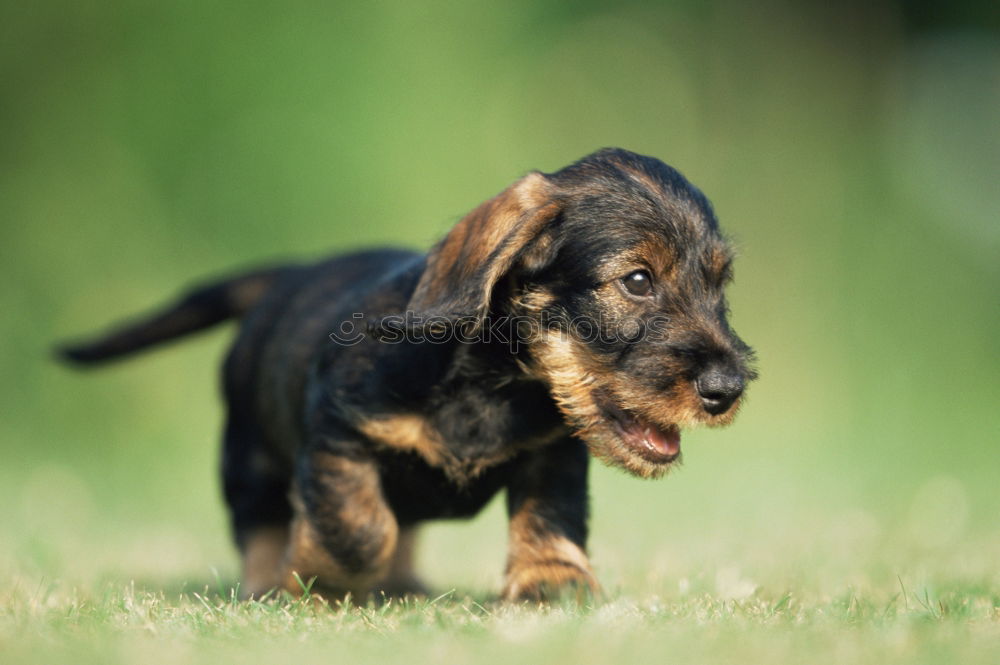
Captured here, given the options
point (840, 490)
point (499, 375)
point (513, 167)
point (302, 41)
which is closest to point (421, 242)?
point (513, 167)

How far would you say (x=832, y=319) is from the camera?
37.3ft

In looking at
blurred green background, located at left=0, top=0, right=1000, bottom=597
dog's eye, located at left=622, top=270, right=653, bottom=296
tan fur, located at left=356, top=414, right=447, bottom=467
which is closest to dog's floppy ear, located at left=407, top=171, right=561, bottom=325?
dog's eye, located at left=622, top=270, right=653, bottom=296

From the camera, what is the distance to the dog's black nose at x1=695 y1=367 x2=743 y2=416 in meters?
3.25

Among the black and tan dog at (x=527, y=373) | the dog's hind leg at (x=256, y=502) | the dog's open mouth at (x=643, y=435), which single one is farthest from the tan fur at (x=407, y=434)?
the dog's hind leg at (x=256, y=502)

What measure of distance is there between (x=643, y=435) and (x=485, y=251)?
28.8 inches

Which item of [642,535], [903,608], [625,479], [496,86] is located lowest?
[625,479]

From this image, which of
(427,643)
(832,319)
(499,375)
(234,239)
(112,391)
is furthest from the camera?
(832,319)

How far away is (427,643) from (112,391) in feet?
25.7

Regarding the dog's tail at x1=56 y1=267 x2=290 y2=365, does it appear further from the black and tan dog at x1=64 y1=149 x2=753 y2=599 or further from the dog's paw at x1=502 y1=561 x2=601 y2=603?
the dog's paw at x1=502 y1=561 x2=601 y2=603

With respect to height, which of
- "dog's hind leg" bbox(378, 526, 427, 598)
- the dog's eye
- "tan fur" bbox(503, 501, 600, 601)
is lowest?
"dog's hind leg" bbox(378, 526, 427, 598)

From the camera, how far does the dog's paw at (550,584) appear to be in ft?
11.5

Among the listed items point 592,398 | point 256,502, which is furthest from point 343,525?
point 256,502

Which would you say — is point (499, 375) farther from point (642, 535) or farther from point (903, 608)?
point (642, 535)

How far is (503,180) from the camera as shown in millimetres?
11031
